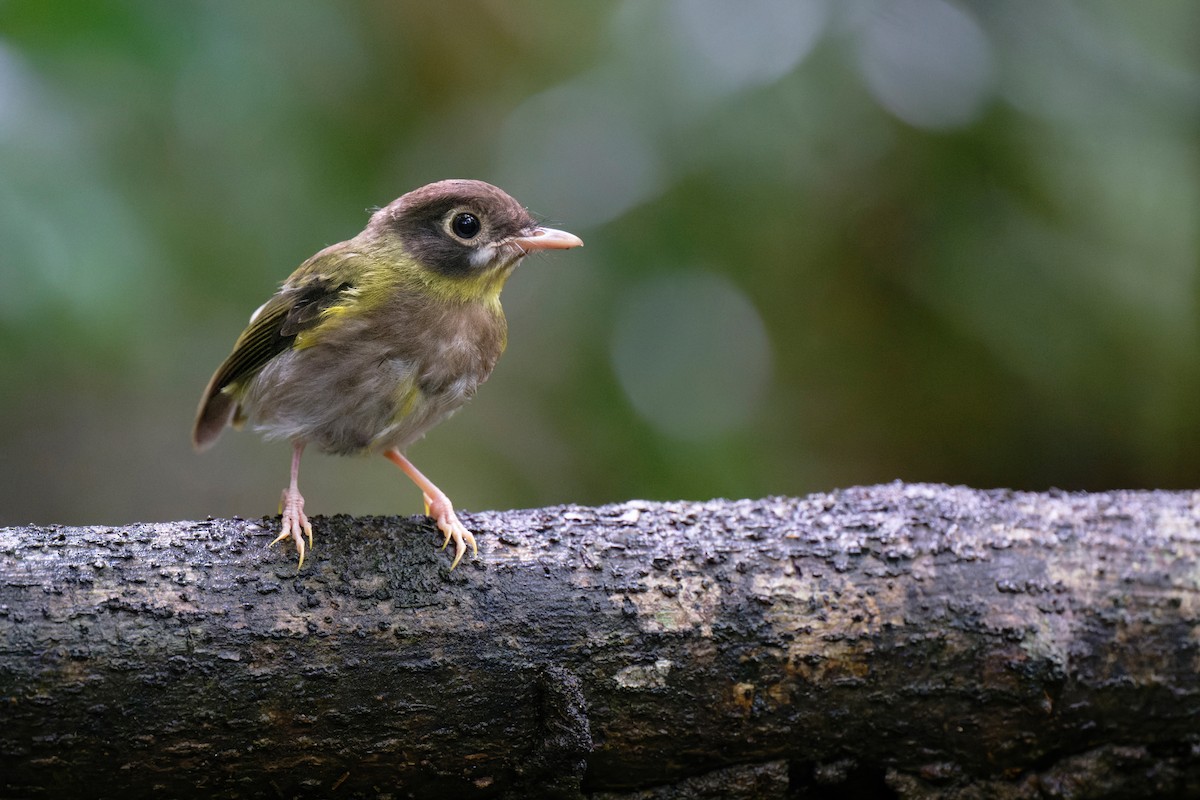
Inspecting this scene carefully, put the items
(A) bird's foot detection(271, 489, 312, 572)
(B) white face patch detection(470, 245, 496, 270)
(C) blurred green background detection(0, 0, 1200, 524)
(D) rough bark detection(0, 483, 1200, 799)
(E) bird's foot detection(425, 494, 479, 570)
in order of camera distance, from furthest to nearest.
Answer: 1. (C) blurred green background detection(0, 0, 1200, 524)
2. (B) white face patch detection(470, 245, 496, 270)
3. (E) bird's foot detection(425, 494, 479, 570)
4. (A) bird's foot detection(271, 489, 312, 572)
5. (D) rough bark detection(0, 483, 1200, 799)

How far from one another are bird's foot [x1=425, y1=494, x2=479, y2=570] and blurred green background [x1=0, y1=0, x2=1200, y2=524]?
1.63 m

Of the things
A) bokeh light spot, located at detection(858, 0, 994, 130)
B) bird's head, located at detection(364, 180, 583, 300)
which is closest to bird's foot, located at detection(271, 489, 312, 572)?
bird's head, located at detection(364, 180, 583, 300)

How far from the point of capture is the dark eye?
3.52m

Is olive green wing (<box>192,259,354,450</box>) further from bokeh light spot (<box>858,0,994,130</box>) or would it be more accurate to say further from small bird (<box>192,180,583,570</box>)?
bokeh light spot (<box>858,0,994,130</box>)

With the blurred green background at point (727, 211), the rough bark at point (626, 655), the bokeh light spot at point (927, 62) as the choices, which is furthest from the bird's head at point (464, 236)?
the bokeh light spot at point (927, 62)

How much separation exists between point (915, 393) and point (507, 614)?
346 centimetres

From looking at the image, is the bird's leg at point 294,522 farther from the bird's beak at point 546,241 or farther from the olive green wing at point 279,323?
the bird's beak at point 546,241

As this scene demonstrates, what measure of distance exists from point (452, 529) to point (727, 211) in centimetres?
240

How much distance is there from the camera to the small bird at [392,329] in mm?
3299

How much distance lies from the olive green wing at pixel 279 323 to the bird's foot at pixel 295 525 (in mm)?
608

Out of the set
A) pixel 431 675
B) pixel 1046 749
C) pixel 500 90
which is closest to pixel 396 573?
pixel 431 675

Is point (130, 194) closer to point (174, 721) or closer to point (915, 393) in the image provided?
point (174, 721)

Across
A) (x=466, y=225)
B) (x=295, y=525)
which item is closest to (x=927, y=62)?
(x=466, y=225)

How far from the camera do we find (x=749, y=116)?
4734 mm
